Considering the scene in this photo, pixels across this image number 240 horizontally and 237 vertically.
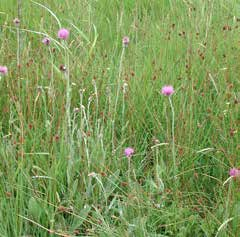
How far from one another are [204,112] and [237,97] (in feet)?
0.48

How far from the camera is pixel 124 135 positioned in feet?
6.83

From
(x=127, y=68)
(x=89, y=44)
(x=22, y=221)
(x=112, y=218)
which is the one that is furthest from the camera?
(x=89, y=44)

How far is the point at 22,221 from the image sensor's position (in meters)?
1.62

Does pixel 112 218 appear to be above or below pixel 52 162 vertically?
below

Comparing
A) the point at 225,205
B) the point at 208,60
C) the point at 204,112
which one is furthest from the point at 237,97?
the point at 225,205

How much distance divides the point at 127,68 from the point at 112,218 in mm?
904

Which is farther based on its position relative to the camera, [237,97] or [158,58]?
[158,58]

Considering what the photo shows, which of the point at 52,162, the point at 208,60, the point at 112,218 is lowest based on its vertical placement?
the point at 112,218

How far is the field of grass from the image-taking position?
5.45ft

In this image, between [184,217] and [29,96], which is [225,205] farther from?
[29,96]

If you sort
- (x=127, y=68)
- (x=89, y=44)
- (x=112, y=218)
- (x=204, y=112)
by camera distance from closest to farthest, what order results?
1. (x=112, y=218)
2. (x=204, y=112)
3. (x=127, y=68)
4. (x=89, y=44)

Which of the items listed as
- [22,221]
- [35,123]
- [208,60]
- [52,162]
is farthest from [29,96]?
[208,60]

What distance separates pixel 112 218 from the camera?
1.73m

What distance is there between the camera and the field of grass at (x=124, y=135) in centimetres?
166
